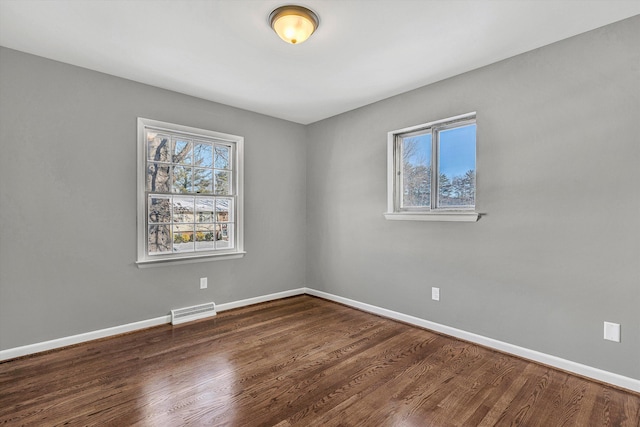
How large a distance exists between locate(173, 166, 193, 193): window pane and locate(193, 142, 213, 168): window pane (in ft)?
0.48

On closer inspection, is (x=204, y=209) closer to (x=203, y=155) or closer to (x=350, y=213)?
(x=203, y=155)

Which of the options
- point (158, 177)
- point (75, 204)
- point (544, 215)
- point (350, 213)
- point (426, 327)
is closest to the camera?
point (544, 215)

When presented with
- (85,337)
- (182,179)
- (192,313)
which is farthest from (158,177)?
(85,337)

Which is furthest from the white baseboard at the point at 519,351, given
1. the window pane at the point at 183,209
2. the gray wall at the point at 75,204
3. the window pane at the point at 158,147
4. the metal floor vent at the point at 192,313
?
the window pane at the point at 158,147

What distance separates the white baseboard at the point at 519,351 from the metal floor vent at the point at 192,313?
1.77 metres

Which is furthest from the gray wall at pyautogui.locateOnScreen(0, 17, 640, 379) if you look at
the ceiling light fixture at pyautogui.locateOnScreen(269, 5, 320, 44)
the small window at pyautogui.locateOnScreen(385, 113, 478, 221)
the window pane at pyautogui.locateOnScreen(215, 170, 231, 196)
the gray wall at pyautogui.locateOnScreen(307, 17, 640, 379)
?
the ceiling light fixture at pyautogui.locateOnScreen(269, 5, 320, 44)

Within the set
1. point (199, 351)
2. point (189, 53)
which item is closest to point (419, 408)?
point (199, 351)

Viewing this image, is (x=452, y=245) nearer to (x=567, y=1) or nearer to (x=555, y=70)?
(x=555, y=70)

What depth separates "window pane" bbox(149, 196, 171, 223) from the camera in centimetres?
331

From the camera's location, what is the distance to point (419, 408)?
6.26 ft

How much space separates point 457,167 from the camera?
121 inches

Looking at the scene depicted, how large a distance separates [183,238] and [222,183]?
31.5 inches

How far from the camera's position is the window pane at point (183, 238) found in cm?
349

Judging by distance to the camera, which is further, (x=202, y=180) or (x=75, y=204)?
(x=202, y=180)
